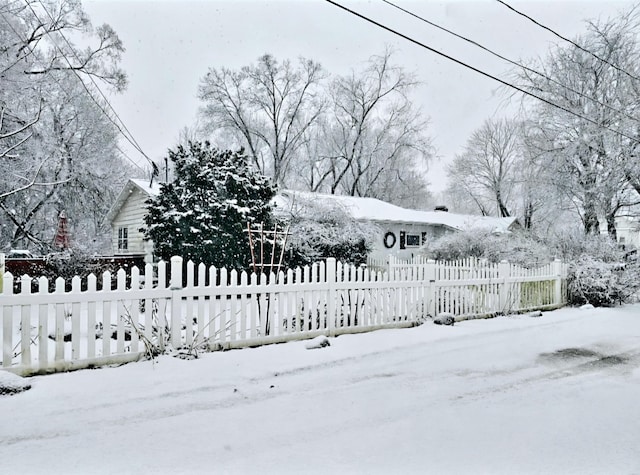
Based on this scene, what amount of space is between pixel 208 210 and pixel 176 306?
669cm

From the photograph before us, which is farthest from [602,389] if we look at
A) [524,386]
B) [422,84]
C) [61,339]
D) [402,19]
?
[422,84]

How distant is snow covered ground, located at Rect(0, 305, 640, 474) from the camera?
9.24 feet

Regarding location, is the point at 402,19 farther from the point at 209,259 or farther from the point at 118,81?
the point at 118,81

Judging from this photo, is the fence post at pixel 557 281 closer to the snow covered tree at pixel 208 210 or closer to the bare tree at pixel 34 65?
the snow covered tree at pixel 208 210

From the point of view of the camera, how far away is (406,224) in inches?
857

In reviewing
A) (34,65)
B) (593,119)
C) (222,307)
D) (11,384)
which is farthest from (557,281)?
(34,65)

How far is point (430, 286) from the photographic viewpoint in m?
7.69

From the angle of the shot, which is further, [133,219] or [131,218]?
[131,218]

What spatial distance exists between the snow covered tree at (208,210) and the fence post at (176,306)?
19.2ft

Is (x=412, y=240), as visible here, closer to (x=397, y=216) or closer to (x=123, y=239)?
(x=397, y=216)

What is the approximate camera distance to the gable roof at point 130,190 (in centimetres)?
1616

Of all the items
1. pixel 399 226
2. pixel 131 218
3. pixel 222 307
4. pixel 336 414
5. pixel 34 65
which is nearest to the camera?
pixel 336 414

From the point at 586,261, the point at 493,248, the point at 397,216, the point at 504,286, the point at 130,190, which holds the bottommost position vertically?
the point at 504,286

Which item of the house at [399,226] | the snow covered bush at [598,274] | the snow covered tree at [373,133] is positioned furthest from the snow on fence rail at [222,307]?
the snow covered tree at [373,133]
